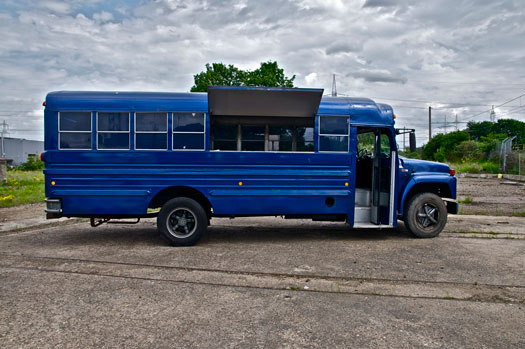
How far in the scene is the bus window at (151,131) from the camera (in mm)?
7246

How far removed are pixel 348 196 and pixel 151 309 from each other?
4573mm

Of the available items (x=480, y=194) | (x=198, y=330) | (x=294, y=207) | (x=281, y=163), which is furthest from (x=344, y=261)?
(x=480, y=194)

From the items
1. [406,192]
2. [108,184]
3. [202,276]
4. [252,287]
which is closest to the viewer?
[252,287]

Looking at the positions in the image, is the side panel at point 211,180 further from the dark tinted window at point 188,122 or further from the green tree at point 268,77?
the green tree at point 268,77

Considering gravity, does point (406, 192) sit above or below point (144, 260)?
above

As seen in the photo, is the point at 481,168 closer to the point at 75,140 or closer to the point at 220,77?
the point at 220,77

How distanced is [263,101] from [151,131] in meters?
2.13

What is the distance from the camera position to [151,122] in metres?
7.26

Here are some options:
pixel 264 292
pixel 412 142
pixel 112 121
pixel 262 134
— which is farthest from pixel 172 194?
pixel 412 142

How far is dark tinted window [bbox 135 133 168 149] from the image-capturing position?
7.25 meters

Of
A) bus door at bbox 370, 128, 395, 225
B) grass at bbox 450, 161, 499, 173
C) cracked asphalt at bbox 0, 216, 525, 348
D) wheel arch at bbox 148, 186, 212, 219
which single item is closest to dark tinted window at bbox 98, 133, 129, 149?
wheel arch at bbox 148, 186, 212, 219

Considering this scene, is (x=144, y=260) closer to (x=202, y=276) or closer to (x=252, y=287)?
(x=202, y=276)

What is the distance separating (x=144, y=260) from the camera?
6367mm

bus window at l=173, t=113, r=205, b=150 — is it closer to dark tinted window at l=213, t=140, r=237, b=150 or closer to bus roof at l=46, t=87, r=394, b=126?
bus roof at l=46, t=87, r=394, b=126
